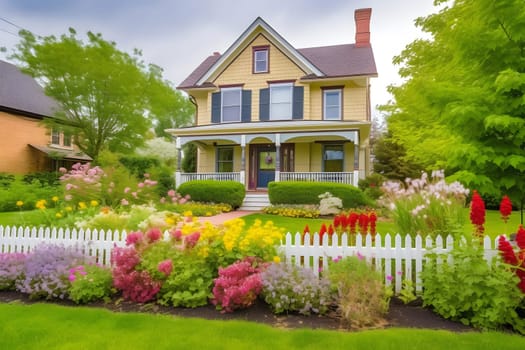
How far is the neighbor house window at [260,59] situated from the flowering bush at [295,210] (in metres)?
7.84

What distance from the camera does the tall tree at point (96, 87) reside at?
57.4 feet

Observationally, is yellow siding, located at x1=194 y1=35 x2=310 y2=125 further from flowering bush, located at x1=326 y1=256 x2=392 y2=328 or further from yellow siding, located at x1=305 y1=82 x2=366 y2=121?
flowering bush, located at x1=326 y1=256 x2=392 y2=328

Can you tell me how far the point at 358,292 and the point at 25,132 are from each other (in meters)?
25.4

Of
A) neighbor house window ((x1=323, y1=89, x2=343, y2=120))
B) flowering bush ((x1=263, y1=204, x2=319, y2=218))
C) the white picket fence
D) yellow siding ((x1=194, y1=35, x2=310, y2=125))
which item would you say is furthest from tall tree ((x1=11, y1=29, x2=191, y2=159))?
the white picket fence

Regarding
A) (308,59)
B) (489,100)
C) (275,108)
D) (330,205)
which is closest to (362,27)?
(308,59)

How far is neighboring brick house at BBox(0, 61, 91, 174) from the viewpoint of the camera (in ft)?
67.8

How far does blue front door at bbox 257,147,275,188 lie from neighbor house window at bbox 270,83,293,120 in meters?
1.79

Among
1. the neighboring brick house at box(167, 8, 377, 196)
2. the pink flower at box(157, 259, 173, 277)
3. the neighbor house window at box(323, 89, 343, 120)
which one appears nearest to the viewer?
the pink flower at box(157, 259, 173, 277)

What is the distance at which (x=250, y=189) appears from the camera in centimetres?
1708

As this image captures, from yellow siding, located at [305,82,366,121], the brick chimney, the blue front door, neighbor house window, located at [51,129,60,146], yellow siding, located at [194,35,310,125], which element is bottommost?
the blue front door

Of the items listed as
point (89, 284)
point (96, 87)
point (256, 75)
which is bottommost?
point (89, 284)

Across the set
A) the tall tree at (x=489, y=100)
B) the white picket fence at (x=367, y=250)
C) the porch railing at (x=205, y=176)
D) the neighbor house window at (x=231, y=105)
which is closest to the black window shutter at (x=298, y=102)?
the neighbor house window at (x=231, y=105)

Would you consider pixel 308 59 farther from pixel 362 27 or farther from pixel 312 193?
pixel 312 193

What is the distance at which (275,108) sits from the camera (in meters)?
16.7
